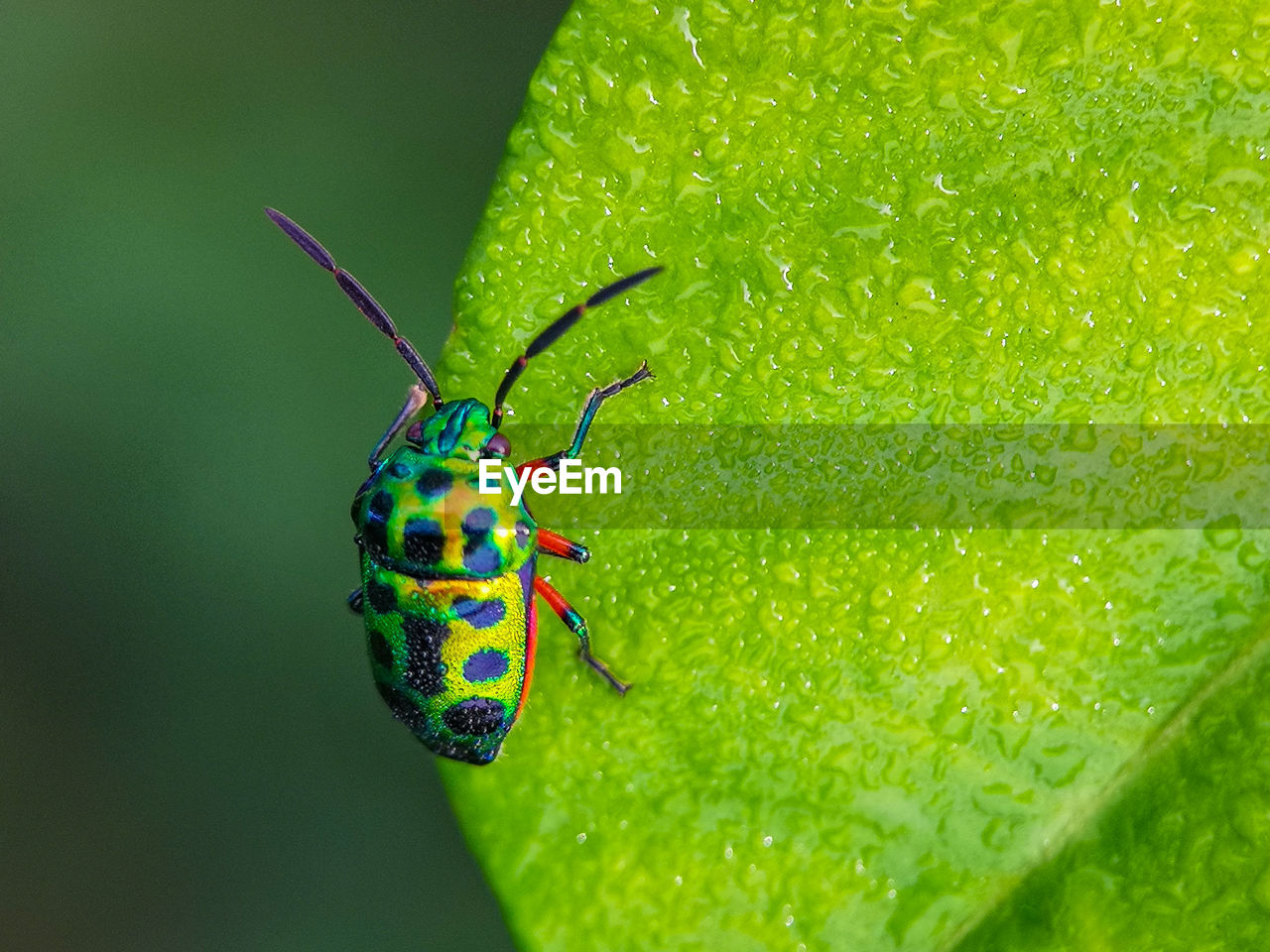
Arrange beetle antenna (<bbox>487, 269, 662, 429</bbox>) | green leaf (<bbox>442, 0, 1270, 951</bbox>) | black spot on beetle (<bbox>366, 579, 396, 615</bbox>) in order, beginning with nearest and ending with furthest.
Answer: green leaf (<bbox>442, 0, 1270, 951</bbox>) → beetle antenna (<bbox>487, 269, 662, 429</bbox>) → black spot on beetle (<bbox>366, 579, 396, 615</bbox>)

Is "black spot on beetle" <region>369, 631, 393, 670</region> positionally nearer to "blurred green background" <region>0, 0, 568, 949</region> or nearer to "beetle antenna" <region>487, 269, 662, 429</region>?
"beetle antenna" <region>487, 269, 662, 429</region>

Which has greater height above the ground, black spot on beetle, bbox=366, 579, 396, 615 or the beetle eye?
the beetle eye

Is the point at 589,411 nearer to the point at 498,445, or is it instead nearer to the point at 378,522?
the point at 498,445

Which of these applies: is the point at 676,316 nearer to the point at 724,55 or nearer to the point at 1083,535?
the point at 724,55

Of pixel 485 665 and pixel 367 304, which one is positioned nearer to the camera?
pixel 485 665

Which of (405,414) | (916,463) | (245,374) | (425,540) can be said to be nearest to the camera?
(916,463)

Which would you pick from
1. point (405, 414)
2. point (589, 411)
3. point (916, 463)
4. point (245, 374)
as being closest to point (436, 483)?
point (405, 414)

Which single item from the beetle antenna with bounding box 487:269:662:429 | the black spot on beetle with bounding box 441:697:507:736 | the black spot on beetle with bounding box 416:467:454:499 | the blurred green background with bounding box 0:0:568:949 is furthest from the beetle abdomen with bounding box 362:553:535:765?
the blurred green background with bounding box 0:0:568:949

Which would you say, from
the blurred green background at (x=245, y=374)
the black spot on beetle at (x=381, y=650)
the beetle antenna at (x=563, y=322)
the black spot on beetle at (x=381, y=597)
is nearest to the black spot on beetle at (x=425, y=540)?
the black spot on beetle at (x=381, y=597)
